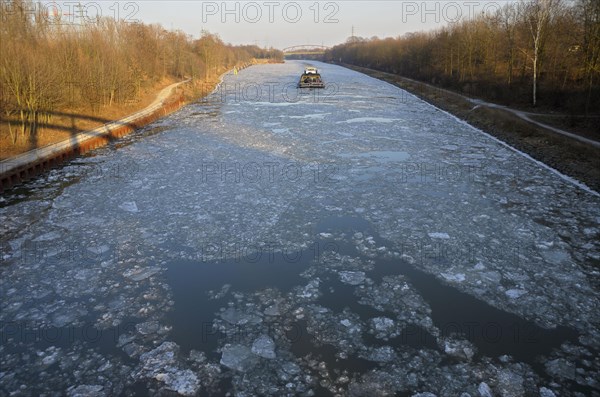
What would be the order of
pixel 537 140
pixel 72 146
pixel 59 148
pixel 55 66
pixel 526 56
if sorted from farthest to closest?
pixel 526 56 → pixel 55 66 → pixel 537 140 → pixel 72 146 → pixel 59 148

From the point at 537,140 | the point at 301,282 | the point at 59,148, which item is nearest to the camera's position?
the point at 301,282

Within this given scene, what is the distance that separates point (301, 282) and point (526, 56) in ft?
81.4

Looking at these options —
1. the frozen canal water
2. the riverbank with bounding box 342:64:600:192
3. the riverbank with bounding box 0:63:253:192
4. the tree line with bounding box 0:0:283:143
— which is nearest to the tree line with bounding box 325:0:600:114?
the riverbank with bounding box 342:64:600:192

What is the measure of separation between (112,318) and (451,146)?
1268 centimetres

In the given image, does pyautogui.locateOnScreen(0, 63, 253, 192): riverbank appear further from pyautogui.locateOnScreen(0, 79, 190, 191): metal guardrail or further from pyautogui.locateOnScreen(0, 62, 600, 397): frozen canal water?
pyautogui.locateOnScreen(0, 62, 600, 397): frozen canal water

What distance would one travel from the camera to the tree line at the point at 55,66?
13523mm

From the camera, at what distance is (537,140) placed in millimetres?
14703

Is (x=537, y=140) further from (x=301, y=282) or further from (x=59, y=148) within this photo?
(x=59, y=148)

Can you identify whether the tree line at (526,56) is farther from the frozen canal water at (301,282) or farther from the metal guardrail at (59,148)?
the metal guardrail at (59,148)

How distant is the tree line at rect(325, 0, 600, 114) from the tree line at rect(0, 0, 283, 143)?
63.5ft

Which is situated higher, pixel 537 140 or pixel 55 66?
pixel 55 66

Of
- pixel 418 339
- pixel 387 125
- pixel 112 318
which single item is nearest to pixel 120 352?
pixel 112 318

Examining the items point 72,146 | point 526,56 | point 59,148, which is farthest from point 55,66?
point 526,56

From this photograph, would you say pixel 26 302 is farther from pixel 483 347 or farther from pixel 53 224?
pixel 483 347
